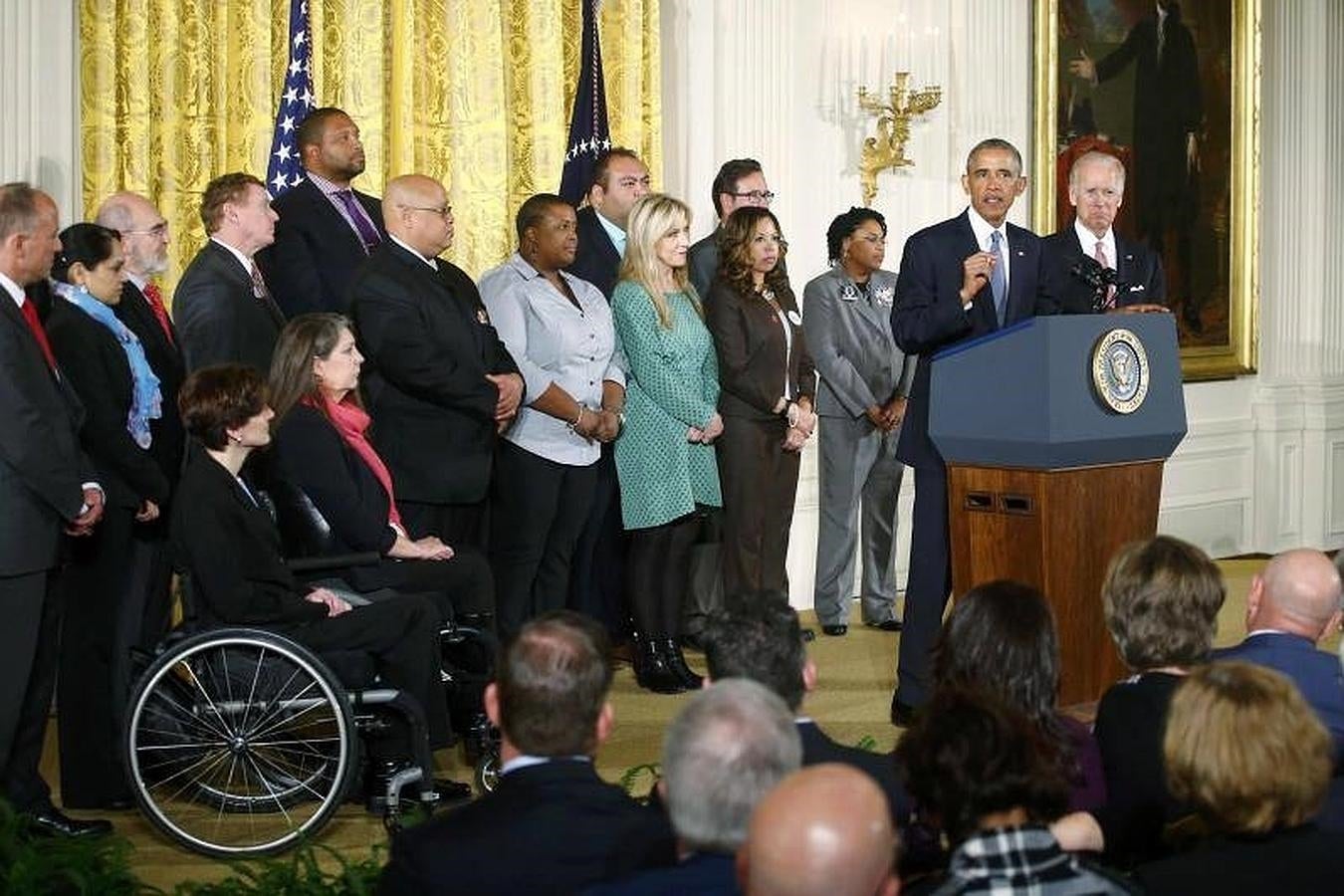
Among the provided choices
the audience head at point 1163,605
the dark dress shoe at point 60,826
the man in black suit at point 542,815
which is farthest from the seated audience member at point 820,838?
the dark dress shoe at point 60,826

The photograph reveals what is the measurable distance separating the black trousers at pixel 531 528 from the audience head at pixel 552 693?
11.5 feet

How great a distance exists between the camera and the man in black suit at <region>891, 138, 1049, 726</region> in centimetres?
597

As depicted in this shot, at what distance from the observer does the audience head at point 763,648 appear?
3426 millimetres

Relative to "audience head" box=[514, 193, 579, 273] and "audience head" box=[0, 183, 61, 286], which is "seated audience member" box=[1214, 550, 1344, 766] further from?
"audience head" box=[514, 193, 579, 273]

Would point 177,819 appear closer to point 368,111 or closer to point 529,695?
point 529,695

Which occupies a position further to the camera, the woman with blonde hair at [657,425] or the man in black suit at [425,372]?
the woman with blonde hair at [657,425]

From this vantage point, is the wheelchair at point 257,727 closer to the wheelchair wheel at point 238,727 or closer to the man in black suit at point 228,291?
the wheelchair wheel at point 238,727

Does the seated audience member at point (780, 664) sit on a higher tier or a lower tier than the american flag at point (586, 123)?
lower

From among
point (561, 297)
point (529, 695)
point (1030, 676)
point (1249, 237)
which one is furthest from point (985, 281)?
point (1249, 237)

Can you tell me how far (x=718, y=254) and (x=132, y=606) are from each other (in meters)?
2.72

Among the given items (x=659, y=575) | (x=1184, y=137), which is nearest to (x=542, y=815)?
(x=659, y=575)

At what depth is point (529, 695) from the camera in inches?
123

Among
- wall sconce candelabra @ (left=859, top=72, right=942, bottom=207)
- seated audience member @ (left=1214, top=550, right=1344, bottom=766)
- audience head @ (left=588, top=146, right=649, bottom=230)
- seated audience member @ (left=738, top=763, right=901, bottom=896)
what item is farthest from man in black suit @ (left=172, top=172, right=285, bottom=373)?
seated audience member @ (left=738, top=763, right=901, bottom=896)

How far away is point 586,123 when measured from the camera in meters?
7.97
